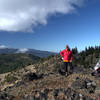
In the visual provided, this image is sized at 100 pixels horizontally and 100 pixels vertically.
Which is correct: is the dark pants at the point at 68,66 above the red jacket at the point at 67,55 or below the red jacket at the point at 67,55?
below

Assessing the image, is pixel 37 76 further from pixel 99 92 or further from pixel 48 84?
pixel 99 92

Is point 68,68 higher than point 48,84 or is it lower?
higher

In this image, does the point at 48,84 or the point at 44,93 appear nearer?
the point at 44,93

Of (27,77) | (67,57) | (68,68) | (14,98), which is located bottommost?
(14,98)

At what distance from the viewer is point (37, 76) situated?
13.6 meters

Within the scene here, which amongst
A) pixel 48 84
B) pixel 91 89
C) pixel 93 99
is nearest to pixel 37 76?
pixel 48 84

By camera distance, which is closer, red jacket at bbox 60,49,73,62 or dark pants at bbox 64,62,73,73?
red jacket at bbox 60,49,73,62

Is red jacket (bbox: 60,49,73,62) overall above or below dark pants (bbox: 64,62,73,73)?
above

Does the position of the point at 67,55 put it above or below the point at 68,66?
above

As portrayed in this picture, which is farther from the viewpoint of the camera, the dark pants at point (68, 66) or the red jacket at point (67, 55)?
the dark pants at point (68, 66)

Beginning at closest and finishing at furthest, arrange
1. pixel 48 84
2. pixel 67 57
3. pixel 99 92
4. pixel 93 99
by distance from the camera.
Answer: pixel 93 99
pixel 99 92
pixel 48 84
pixel 67 57

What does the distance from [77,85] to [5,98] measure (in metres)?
5.26

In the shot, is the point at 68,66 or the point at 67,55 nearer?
the point at 67,55

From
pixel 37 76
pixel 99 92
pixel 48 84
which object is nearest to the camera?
pixel 99 92
